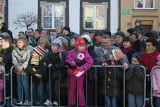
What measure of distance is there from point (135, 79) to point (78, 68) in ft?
4.08

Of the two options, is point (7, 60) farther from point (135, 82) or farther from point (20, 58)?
point (135, 82)

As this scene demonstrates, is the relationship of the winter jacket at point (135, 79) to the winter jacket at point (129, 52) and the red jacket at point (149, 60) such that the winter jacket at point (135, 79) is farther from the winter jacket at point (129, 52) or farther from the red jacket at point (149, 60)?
the winter jacket at point (129, 52)

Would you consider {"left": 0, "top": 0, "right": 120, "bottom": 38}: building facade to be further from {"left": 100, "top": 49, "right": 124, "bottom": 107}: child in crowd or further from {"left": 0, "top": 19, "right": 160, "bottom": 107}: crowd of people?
{"left": 100, "top": 49, "right": 124, "bottom": 107}: child in crowd

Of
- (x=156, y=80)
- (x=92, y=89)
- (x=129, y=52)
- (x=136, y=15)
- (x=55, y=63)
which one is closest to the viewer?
(x=156, y=80)

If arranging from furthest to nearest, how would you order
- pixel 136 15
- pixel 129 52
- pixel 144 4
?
pixel 144 4 → pixel 136 15 → pixel 129 52

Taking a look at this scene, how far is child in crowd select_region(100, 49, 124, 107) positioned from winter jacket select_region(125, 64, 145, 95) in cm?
19

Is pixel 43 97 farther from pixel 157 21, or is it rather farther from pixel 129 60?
pixel 157 21

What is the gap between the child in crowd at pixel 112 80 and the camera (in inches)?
316

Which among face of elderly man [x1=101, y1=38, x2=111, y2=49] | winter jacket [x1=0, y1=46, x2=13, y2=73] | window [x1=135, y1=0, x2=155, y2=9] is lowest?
winter jacket [x1=0, y1=46, x2=13, y2=73]

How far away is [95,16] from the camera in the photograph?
1078 inches

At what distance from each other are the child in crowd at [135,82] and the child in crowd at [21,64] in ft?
7.42

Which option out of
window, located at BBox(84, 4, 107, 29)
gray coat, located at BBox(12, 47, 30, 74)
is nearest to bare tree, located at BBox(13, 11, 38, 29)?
window, located at BBox(84, 4, 107, 29)

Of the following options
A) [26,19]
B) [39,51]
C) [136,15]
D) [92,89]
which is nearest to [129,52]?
[92,89]

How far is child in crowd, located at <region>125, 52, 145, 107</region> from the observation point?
311 inches
